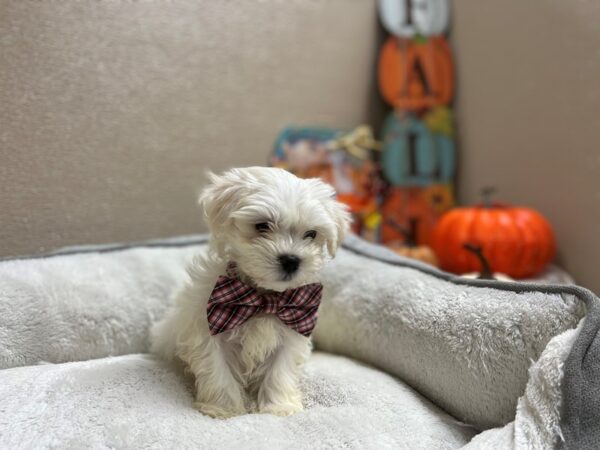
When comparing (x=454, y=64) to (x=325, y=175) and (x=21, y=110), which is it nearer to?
(x=325, y=175)

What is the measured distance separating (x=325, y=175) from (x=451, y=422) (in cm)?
163

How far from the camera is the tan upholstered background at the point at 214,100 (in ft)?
6.84

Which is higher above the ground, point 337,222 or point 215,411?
point 337,222

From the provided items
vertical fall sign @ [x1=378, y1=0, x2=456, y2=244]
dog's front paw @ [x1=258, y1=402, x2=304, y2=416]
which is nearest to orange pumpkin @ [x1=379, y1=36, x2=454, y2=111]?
vertical fall sign @ [x1=378, y1=0, x2=456, y2=244]

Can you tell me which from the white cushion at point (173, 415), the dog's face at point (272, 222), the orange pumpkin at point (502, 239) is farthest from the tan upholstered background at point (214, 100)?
the dog's face at point (272, 222)

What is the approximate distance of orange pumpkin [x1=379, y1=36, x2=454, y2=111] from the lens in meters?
3.07

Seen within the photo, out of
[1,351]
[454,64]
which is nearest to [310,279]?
[1,351]

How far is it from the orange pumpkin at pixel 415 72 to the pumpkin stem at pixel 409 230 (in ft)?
2.22

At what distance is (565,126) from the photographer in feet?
7.80

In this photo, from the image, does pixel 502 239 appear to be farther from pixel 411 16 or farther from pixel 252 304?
A: pixel 252 304

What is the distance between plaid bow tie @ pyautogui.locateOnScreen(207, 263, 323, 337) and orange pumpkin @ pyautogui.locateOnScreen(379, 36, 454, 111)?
1.90 m

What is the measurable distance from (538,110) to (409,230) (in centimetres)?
99

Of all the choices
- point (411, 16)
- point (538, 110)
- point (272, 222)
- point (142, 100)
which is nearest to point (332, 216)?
point (272, 222)

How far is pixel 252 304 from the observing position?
1.45 metres
